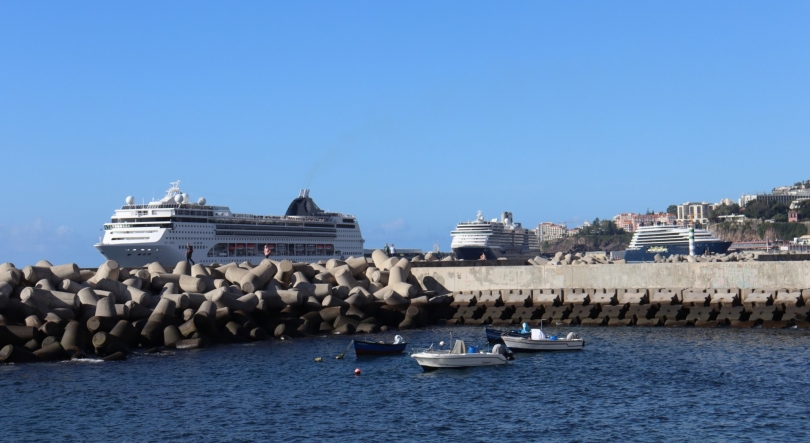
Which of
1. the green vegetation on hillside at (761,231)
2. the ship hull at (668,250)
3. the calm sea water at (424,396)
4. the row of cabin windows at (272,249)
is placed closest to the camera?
the calm sea water at (424,396)

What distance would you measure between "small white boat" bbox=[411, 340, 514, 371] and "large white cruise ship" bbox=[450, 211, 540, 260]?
87338 millimetres

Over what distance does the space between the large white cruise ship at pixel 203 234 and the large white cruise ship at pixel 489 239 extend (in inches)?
1227

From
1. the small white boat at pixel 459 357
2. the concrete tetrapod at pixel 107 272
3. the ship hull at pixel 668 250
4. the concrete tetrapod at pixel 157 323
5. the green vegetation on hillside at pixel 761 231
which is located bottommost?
the small white boat at pixel 459 357

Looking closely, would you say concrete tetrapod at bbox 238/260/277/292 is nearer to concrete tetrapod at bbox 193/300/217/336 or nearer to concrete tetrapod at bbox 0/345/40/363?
concrete tetrapod at bbox 193/300/217/336

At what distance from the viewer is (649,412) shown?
58.3 feet

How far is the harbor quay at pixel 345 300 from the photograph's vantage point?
24875 millimetres

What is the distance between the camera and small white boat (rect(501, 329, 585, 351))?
999 inches

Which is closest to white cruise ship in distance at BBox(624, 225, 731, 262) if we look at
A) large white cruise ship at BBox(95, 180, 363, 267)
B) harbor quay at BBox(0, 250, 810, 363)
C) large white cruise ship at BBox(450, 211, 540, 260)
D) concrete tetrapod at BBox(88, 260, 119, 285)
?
large white cruise ship at BBox(450, 211, 540, 260)

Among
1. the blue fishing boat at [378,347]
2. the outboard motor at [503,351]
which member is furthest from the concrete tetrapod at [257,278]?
the outboard motor at [503,351]

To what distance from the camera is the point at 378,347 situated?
25219mm

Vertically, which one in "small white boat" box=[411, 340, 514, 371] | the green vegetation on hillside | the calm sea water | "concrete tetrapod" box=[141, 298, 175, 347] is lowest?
the calm sea water

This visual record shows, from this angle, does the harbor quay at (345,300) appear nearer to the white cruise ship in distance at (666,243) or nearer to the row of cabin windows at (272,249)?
the row of cabin windows at (272,249)

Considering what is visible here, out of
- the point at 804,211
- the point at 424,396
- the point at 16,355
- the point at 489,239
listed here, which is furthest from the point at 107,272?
the point at 804,211

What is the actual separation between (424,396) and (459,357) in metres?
3.25
